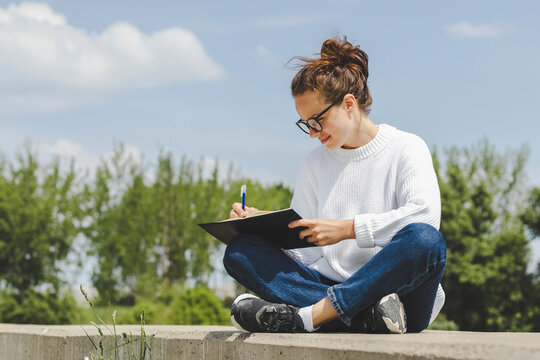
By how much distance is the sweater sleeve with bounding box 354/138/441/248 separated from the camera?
298 cm

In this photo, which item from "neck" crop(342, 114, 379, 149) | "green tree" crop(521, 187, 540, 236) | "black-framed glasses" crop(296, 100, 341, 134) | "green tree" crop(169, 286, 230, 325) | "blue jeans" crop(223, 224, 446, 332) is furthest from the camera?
"green tree" crop(521, 187, 540, 236)

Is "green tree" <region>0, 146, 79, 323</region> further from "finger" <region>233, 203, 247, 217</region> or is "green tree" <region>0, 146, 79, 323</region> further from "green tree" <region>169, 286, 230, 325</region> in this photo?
"finger" <region>233, 203, 247, 217</region>

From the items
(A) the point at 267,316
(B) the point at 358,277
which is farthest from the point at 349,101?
(A) the point at 267,316

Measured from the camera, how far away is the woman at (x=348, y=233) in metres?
2.90

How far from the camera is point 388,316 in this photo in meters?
2.87

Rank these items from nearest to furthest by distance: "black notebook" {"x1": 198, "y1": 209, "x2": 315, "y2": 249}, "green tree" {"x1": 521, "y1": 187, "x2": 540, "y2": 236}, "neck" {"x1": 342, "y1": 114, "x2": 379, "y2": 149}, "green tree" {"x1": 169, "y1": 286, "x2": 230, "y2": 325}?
"black notebook" {"x1": 198, "y1": 209, "x2": 315, "y2": 249} → "neck" {"x1": 342, "y1": 114, "x2": 379, "y2": 149} → "green tree" {"x1": 169, "y1": 286, "x2": 230, "y2": 325} → "green tree" {"x1": 521, "y1": 187, "x2": 540, "y2": 236}

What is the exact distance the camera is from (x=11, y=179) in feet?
60.9

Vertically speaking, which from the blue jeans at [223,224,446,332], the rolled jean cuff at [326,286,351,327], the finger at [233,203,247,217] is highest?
the finger at [233,203,247,217]

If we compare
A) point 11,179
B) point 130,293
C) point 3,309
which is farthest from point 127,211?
point 3,309

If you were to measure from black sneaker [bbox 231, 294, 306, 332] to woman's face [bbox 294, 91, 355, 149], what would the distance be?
0.90 metres

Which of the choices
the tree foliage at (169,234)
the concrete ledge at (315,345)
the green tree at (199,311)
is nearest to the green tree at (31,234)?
the tree foliage at (169,234)

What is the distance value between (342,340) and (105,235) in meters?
21.1

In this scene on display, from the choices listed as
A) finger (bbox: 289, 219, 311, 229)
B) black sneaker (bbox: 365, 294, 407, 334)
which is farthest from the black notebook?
black sneaker (bbox: 365, 294, 407, 334)

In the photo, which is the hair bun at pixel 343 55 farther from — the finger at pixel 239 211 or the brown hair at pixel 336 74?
the finger at pixel 239 211
